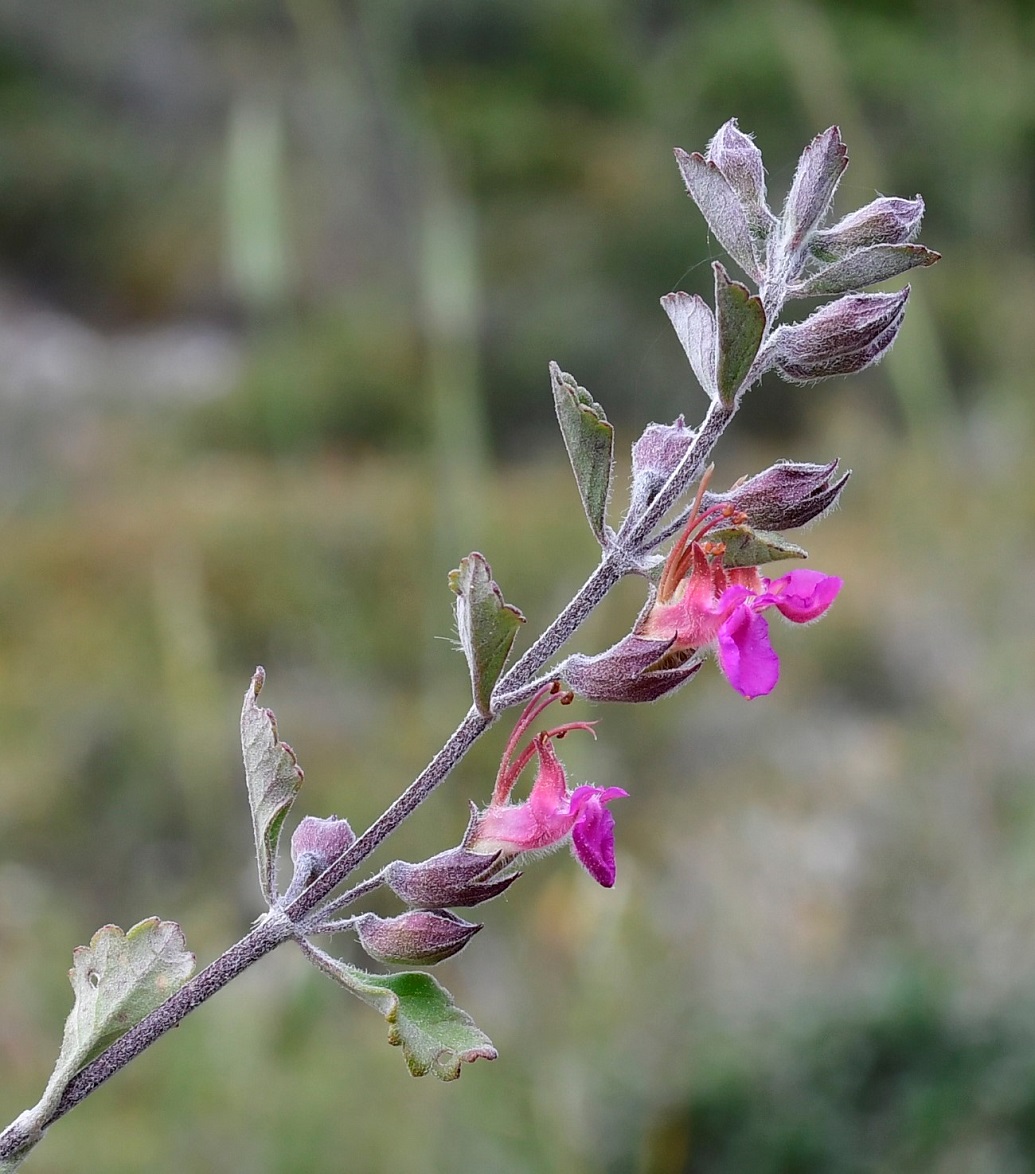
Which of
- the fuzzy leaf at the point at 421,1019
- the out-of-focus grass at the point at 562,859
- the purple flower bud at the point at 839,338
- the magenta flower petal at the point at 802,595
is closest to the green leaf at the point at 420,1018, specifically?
the fuzzy leaf at the point at 421,1019

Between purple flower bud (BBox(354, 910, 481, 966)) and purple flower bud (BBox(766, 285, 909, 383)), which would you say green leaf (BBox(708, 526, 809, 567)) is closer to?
purple flower bud (BBox(766, 285, 909, 383))

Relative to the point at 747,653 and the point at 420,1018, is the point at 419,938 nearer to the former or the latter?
the point at 420,1018

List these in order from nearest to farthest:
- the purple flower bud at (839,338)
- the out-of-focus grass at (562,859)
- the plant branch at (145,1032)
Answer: the plant branch at (145,1032), the purple flower bud at (839,338), the out-of-focus grass at (562,859)

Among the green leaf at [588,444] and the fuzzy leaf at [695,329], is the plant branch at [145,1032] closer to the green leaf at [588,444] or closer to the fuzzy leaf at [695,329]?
the green leaf at [588,444]

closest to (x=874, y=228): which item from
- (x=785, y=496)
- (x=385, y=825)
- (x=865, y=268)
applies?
(x=865, y=268)

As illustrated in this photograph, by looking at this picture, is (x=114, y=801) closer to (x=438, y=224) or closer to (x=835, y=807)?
(x=835, y=807)

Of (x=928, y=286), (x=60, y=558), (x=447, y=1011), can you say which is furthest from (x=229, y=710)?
(x=928, y=286)
